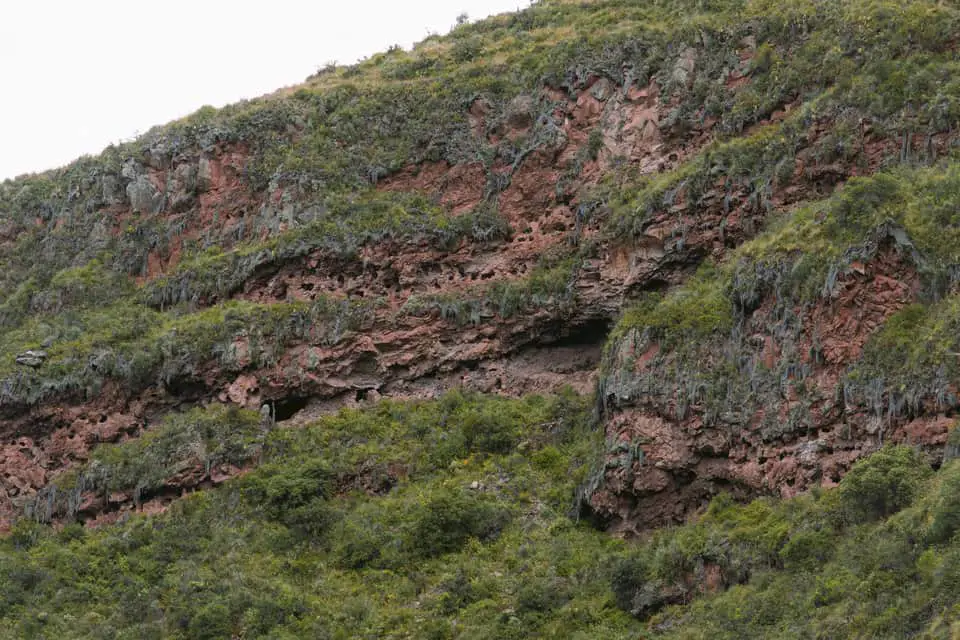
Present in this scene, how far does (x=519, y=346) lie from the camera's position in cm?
5688

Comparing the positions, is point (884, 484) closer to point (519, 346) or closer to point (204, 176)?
point (519, 346)

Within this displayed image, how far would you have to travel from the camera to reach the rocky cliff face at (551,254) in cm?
4350

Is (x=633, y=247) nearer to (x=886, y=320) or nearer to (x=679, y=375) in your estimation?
(x=679, y=375)

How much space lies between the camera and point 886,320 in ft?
137

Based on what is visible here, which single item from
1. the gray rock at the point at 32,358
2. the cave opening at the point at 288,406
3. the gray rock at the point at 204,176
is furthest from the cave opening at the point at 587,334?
the gray rock at the point at 32,358

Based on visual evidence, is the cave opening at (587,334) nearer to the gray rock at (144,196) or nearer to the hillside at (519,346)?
the hillside at (519,346)

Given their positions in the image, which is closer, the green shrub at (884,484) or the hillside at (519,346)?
the green shrub at (884,484)

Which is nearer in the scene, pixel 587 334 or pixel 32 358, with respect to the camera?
pixel 587 334

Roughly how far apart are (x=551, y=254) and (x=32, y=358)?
68.8ft

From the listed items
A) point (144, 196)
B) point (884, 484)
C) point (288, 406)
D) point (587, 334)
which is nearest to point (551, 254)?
point (587, 334)

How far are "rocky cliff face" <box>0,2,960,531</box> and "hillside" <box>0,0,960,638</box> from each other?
142 mm

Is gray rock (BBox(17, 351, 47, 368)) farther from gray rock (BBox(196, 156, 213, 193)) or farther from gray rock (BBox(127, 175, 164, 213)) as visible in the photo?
gray rock (BBox(196, 156, 213, 193))

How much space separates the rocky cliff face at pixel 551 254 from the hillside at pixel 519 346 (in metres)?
0.14

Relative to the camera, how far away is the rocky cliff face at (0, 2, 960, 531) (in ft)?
143
